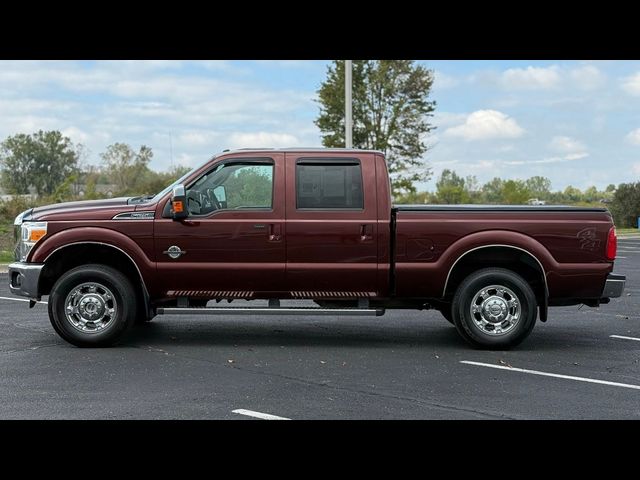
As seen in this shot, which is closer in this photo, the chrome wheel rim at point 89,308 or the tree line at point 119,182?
the chrome wheel rim at point 89,308

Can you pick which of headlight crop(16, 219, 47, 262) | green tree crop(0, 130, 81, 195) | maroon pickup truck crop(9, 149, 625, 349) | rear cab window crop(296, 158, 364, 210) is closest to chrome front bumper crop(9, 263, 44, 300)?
maroon pickup truck crop(9, 149, 625, 349)

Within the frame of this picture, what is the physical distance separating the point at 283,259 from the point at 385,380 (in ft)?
6.59

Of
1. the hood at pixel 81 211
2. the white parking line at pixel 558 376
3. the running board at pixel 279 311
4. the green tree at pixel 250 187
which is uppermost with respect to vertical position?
the green tree at pixel 250 187

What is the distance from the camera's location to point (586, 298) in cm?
866

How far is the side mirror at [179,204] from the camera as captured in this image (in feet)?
27.6

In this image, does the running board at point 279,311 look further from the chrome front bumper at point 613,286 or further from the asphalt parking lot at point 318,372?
the chrome front bumper at point 613,286

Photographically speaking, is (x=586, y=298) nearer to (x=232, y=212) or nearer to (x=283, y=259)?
(x=283, y=259)

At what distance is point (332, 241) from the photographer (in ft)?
27.8

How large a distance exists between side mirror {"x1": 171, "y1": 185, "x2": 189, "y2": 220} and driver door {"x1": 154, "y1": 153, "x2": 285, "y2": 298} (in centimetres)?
8

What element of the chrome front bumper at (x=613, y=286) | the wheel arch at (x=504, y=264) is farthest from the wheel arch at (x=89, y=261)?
the chrome front bumper at (x=613, y=286)

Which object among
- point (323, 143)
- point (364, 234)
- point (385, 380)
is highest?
point (323, 143)

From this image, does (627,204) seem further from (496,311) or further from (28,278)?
(28,278)

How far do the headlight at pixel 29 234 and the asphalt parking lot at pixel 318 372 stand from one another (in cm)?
105

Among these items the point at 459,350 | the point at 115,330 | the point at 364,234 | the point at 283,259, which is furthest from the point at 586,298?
the point at 115,330
